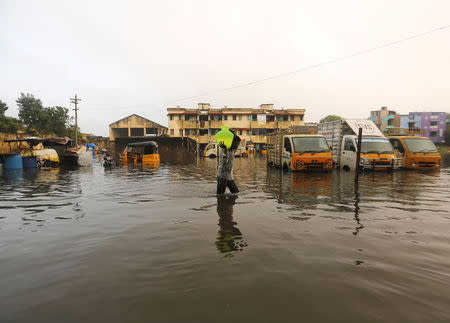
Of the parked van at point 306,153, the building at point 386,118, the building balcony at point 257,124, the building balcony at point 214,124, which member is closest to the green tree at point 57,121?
the building balcony at point 214,124

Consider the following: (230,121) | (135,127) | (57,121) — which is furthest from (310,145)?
(57,121)

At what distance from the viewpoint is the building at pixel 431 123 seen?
189ft

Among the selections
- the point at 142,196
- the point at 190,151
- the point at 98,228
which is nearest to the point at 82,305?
the point at 98,228

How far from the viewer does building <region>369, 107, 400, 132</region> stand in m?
59.2

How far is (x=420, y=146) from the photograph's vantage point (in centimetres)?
1534

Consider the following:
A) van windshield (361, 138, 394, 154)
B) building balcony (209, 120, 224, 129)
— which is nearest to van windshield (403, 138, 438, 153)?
van windshield (361, 138, 394, 154)

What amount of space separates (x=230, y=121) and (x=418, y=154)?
39.1 m

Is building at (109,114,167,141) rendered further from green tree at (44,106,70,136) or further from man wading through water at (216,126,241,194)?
man wading through water at (216,126,241,194)

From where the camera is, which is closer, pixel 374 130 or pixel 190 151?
pixel 374 130

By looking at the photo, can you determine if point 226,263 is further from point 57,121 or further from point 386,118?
point 386,118

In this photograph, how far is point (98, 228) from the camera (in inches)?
184

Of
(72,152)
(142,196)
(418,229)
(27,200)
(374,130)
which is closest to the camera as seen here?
(418,229)

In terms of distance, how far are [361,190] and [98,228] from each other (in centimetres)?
783

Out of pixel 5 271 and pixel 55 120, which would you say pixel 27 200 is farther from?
pixel 55 120
